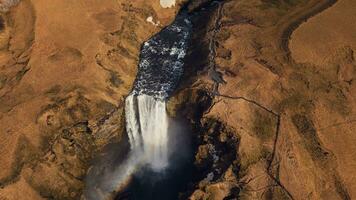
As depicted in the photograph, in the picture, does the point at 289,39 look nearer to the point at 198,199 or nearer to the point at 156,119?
the point at 156,119

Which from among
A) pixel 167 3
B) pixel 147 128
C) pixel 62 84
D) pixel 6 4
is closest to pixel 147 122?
pixel 147 128

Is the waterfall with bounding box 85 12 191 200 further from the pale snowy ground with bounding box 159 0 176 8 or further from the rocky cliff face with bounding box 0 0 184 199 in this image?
the pale snowy ground with bounding box 159 0 176 8

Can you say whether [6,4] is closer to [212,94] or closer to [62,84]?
[62,84]

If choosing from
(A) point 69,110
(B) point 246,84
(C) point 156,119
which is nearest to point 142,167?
(C) point 156,119

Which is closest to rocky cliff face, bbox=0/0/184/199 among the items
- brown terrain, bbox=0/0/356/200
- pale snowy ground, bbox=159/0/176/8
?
brown terrain, bbox=0/0/356/200

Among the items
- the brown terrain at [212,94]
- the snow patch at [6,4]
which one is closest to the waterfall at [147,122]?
the brown terrain at [212,94]
